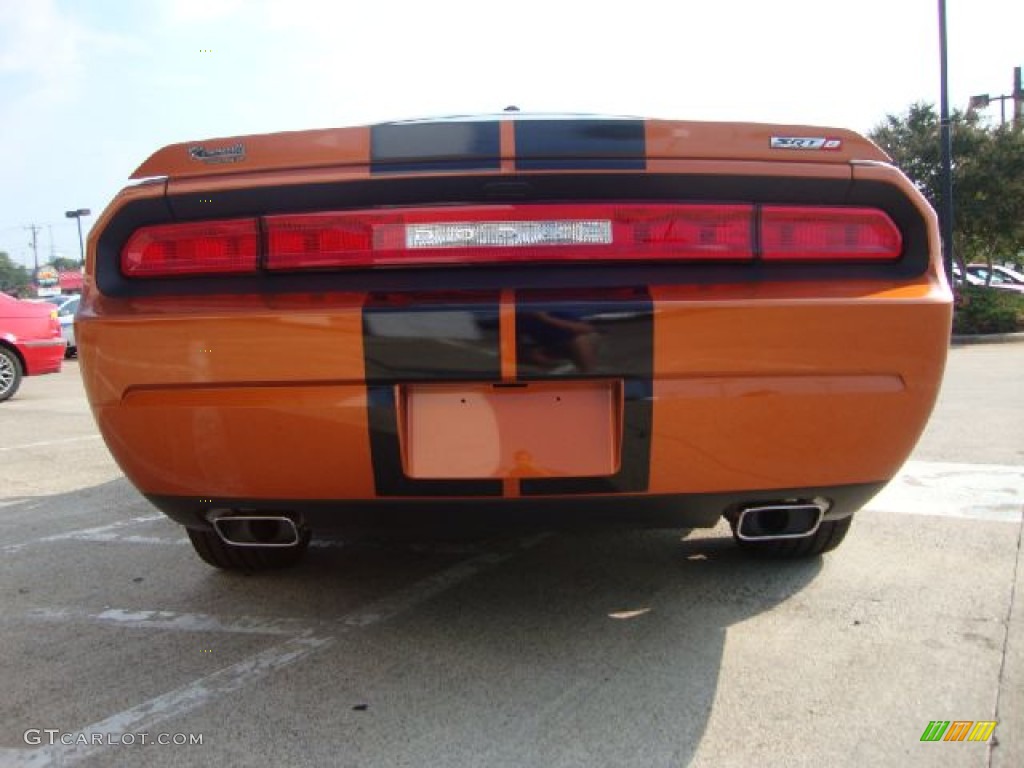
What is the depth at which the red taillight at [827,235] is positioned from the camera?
2.14m

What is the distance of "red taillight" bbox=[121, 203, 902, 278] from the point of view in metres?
2.10

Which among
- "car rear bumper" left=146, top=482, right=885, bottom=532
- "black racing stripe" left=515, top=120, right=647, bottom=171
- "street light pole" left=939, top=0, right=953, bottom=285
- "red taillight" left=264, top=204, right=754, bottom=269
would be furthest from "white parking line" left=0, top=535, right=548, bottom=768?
"street light pole" left=939, top=0, right=953, bottom=285

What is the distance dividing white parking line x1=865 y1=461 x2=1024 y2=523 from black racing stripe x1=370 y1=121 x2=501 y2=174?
7.68 feet

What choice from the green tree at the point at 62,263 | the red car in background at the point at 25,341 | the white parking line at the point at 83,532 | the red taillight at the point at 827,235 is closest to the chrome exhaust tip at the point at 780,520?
the red taillight at the point at 827,235

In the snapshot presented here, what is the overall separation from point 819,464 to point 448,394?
0.93 meters

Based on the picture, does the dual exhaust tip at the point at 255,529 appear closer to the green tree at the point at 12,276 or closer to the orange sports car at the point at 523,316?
the orange sports car at the point at 523,316

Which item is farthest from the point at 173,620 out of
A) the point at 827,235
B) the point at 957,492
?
the point at 957,492

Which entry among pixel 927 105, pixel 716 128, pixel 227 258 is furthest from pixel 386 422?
pixel 927 105

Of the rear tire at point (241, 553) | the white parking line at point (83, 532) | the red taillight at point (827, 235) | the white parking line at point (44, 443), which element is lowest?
the white parking line at point (44, 443)

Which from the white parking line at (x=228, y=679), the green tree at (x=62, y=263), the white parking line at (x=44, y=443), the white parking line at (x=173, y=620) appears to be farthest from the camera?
the green tree at (x=62, y=263)

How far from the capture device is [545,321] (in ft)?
6.64

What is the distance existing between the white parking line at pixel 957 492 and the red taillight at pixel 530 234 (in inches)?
76.8

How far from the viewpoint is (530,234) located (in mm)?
2102

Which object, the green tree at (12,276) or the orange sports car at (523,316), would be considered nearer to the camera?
the orange sports car at (523,316)
